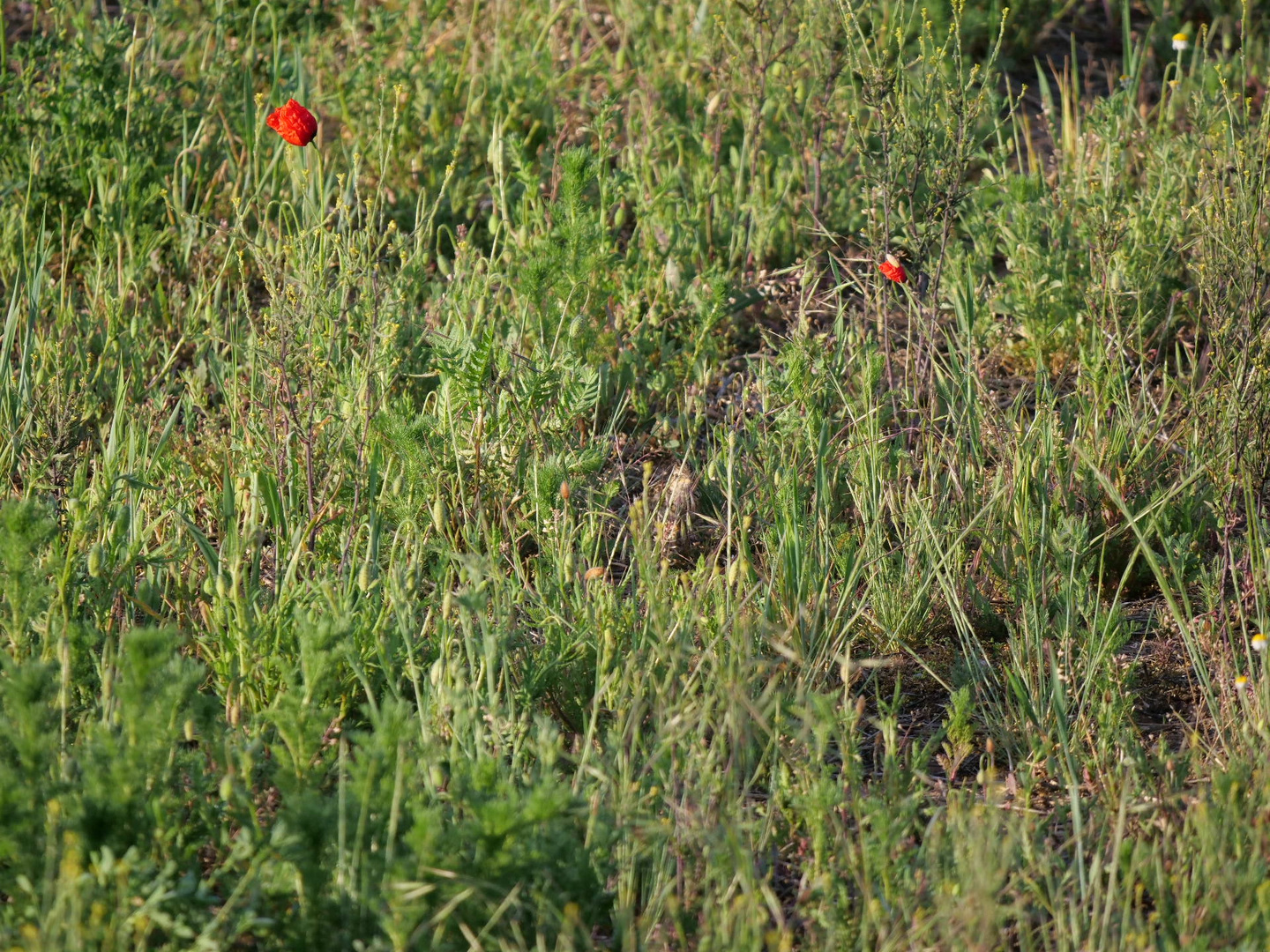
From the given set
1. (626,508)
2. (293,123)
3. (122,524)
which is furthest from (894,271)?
(122,524)

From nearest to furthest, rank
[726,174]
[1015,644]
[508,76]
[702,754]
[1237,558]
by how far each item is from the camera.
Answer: [702,754]
[1015,644]
[1237,558]
[726,174]
[508,76]

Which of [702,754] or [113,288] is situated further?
[113,288]

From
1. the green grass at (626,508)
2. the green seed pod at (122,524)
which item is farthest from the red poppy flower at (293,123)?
the green seed pod at (122,524)

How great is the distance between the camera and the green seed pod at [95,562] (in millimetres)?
2143

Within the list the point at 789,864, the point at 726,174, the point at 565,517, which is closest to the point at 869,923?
the point at 789,864

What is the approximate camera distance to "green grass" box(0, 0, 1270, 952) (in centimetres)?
173

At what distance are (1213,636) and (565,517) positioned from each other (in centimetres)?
122

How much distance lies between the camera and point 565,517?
2420 millimetres

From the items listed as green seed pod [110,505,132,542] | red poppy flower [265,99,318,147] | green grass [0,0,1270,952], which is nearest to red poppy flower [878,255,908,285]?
green grass [0,0,1270,952]

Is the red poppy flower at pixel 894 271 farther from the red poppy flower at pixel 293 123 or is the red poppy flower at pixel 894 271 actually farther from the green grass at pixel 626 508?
the red poppy flower at pixel 293 123

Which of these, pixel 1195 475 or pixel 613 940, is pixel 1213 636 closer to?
pixel 1195 475

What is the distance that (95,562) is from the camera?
214 centimetres

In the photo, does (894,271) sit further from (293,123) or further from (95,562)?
(95,562)

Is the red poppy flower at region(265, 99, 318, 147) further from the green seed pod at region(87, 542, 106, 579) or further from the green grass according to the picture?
the green seed pod at region(87, 542, 106, 579)
